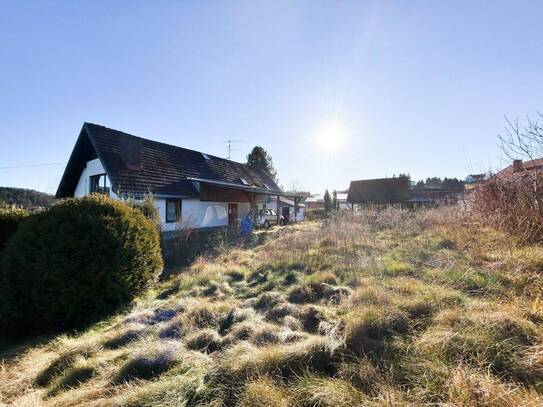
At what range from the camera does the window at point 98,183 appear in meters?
14.3

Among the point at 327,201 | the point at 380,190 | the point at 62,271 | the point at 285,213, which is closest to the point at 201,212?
the point at 285,213

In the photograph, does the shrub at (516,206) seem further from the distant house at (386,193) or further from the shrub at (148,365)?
the distant house at (386,193)

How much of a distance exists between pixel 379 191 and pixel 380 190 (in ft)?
0.63

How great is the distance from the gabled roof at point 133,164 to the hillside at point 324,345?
9.43m

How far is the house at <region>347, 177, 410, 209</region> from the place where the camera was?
33781mm

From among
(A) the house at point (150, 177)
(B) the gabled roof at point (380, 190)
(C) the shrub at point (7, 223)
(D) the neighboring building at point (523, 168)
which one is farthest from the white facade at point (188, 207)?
(B) the gabled roof at point (380, 190)

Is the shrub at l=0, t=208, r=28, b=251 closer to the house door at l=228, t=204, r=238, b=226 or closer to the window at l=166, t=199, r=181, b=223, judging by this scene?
the window at l=166, t=199, r=181, b=223

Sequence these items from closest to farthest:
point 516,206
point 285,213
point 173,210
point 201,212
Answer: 1. point 516,206
2. point 173,210
3. point 201,212
4. point 285,213

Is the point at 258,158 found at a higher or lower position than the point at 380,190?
higher

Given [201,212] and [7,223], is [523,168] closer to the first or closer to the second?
[7,223]

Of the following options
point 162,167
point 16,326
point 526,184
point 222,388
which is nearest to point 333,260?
point 526,184

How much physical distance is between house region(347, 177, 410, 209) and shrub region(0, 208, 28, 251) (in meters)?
31.1

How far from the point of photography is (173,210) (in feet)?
50.8

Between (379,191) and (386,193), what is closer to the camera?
(386,193)
